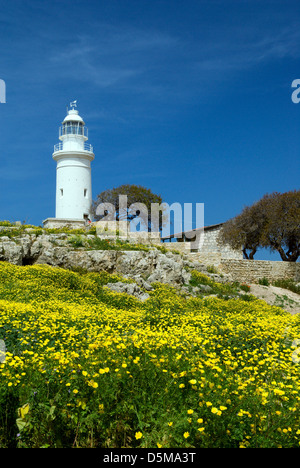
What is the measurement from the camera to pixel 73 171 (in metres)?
43.5

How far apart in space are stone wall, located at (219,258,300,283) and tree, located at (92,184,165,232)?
13823 millimetres

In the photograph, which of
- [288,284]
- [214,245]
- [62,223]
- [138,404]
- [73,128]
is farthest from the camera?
[214,245]

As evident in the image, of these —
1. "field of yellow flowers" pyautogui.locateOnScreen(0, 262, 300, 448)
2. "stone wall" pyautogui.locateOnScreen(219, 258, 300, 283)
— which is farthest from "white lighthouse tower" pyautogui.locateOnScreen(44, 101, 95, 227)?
"field of yellow flowers" pyautogui.locateOnScreen(0, 262, 300, 448)

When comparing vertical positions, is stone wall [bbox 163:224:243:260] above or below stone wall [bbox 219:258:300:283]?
above

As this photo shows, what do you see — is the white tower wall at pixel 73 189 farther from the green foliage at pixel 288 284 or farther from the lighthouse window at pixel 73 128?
the green foliage at pixel 288 284

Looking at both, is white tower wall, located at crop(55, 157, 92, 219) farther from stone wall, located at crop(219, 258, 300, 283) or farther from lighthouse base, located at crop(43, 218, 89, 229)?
stone wall, located at crop(219, 258, 300, 283)

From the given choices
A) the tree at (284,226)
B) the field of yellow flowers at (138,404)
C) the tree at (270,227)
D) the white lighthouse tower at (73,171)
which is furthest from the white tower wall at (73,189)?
the field of yellow flowers at (138,404)

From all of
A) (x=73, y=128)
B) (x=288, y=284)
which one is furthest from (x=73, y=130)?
(x=288, y=284)

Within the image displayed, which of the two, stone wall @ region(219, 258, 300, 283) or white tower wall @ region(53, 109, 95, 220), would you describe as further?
white tower wall @ region(53, 109, 95, 220)

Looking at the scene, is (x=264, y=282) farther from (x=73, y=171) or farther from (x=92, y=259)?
(x=73, y=171)

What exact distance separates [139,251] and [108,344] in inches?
770

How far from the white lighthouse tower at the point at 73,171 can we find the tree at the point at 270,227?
1404 cm

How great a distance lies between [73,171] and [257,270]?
19961 mm

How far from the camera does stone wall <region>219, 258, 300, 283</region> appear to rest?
3441 cm
